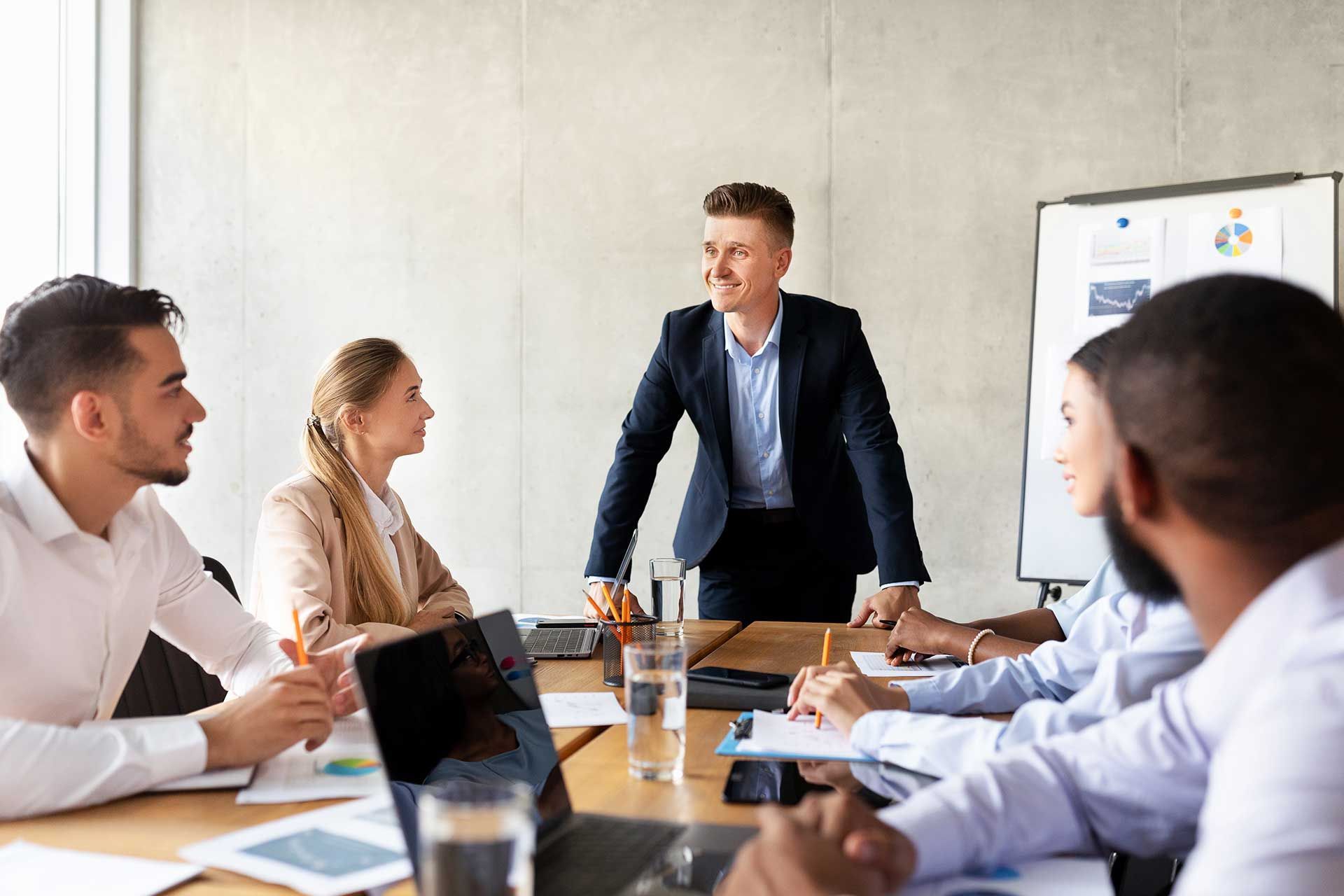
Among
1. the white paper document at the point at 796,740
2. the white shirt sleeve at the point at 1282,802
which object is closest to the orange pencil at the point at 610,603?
the white paper document at the point at 796,740

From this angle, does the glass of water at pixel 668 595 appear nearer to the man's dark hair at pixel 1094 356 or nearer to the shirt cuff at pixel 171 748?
the man's dark hair at pixel 1094 356

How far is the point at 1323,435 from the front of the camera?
3.14 ft

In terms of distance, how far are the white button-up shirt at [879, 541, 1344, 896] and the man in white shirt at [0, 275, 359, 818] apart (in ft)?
2.80

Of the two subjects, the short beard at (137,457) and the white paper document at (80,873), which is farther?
the short beard at (137,457)

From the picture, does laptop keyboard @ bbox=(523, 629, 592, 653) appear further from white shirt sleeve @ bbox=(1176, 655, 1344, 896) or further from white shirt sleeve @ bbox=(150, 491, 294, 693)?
white shirt sleeve @ bbox=(1176, 655, 1344, 896)

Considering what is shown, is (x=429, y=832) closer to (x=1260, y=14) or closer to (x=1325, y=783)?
(x=1325, y=783)

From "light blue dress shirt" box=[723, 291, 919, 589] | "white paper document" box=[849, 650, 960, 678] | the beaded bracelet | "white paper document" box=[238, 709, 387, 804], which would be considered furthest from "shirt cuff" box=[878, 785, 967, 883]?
"light blue dress shirt" box=[723, 291, 919, 589]

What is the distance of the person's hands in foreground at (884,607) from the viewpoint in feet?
8.48

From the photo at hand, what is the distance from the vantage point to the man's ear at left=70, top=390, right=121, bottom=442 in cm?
171

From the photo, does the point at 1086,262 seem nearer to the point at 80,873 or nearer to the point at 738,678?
the point at 738,678

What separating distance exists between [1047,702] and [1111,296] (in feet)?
9.51

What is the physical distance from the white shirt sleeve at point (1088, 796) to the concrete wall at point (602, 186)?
331 cm

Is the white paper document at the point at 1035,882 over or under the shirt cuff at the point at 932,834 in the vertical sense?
under

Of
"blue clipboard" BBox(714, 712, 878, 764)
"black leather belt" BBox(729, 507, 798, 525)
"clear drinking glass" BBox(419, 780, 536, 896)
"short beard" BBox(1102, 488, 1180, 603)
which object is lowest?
"blue clipboard" BBox(714, 712, 878, 764)
